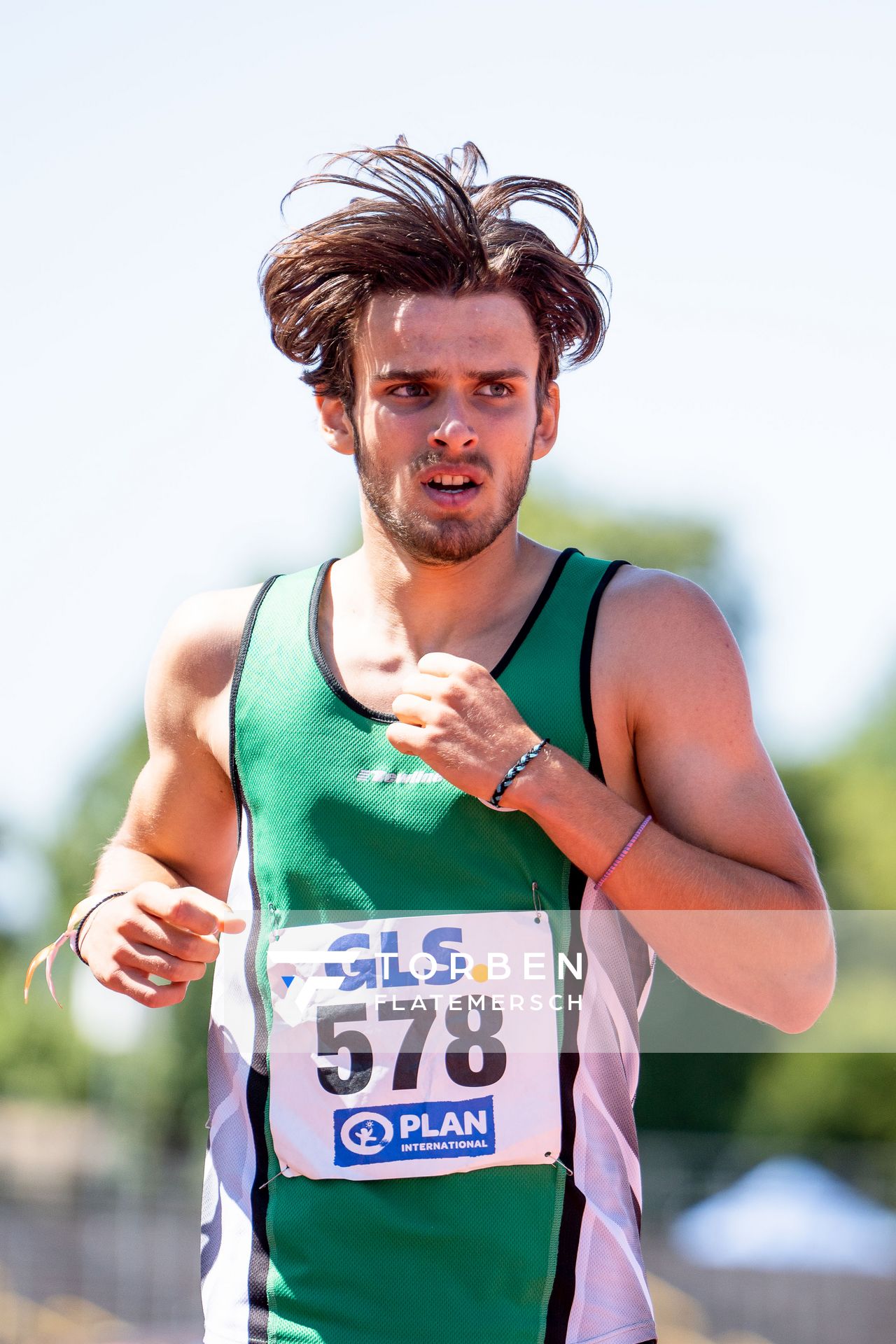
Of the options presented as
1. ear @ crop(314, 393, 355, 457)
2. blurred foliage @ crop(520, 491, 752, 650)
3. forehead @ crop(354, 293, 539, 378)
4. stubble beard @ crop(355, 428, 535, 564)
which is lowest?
stubble beard @ crop(355, 428, 535, 564)

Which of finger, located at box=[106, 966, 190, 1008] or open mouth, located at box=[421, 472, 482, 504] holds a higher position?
open mouth, located at box=[421, 472, 482, 504]

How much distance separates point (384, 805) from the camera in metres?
3.00

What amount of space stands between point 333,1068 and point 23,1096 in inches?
1661

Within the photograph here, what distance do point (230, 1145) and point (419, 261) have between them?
1.95 meters

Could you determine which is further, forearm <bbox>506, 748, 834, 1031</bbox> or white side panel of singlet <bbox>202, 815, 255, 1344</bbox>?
white side panel of singlet <bbox>202, 815, 255, 1344</bbox>

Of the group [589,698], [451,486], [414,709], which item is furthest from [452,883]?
[451,486]

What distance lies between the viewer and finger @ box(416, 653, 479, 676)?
291cm

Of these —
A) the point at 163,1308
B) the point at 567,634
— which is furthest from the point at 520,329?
the point at 163,1308

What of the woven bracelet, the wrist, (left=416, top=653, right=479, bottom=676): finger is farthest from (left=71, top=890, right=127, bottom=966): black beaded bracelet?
the wrist

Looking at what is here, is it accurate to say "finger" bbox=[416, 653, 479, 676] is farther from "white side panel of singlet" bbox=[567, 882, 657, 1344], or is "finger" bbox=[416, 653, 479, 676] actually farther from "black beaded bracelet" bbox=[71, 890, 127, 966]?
"black beaded bracelet" bbox=[71, 890, 127, 966]

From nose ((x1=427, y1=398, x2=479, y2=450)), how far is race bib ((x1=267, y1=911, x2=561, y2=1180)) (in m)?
0.96

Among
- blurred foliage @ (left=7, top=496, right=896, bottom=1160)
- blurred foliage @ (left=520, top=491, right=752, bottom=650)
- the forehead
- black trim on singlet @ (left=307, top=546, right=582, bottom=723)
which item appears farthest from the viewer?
blurred foliage @ (left=520, top=491, right=752, bottom=650)

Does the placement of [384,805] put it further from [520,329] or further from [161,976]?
[520,329]

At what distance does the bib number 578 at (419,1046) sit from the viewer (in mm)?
2883
